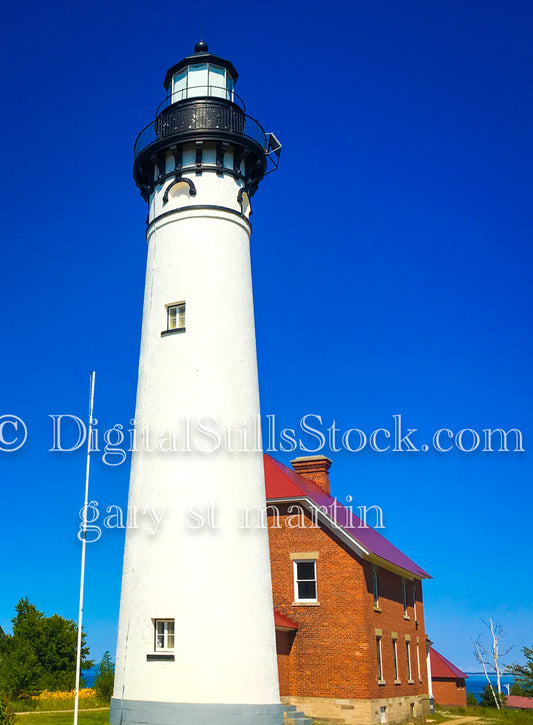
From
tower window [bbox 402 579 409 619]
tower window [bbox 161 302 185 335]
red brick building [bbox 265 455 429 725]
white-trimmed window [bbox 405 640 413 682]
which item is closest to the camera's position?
tower window [bbox 161 302 185 335]

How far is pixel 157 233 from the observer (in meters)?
18.7

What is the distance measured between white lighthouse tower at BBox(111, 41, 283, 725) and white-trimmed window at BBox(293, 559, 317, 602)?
8.26 metres

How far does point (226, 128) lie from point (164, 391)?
7306 millimetres

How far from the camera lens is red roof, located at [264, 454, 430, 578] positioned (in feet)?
82.1

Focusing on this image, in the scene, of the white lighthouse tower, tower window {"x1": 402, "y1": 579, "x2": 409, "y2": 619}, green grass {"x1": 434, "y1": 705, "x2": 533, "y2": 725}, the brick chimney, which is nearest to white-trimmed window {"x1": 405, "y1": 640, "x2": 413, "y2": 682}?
tower window {"x1": 402, "y1": 579, "x2": 409, "y2": 619}

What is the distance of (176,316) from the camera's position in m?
17.7

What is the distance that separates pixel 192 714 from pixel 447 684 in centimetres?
3587

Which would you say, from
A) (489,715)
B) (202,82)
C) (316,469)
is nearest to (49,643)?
(316,469)

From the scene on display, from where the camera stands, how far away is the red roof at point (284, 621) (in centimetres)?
2258

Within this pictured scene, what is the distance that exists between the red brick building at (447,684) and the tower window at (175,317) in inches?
1452

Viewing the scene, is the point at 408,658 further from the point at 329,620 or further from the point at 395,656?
the point at 329,620

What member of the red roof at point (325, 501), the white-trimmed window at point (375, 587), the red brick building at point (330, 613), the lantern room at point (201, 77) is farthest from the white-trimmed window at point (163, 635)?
the lantern room at point (201, 77)

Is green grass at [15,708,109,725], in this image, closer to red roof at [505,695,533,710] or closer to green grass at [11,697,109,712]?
green grass at [11,697,109,712]

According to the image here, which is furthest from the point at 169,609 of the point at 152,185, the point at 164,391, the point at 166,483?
the point at 152,185
